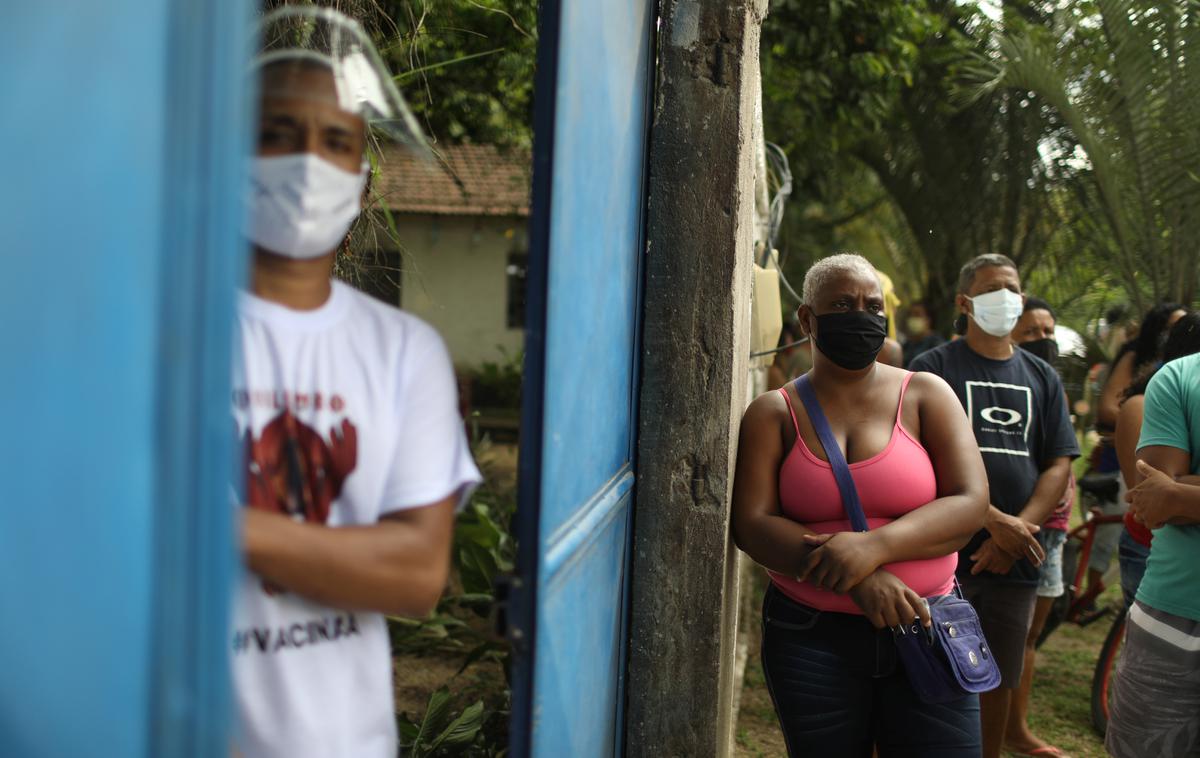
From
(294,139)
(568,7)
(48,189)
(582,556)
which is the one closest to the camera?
(48,189)

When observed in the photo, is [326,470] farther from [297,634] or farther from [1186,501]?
[1186,501]

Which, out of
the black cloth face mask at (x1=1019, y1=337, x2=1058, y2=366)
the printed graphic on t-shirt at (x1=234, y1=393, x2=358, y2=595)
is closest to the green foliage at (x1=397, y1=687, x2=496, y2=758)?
the printed graphic on t-shirt at (x1=234, y1=393, x2=358, y2=595)

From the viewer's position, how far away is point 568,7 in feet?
5.87

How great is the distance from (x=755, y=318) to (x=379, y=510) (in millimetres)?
3387

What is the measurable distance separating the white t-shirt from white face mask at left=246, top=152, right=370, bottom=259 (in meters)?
0.08

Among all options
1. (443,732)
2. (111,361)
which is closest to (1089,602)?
(443,732)

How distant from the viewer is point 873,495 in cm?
275

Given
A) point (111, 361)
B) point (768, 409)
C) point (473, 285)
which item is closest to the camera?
point (111, 361)

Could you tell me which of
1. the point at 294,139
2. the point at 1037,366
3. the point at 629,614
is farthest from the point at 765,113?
the point at 294,139

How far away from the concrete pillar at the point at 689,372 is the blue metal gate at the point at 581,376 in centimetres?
6

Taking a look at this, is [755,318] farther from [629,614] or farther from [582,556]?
[582,556]

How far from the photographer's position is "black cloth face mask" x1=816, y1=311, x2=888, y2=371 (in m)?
2.85

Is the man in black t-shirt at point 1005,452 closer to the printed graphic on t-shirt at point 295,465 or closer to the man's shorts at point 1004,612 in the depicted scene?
the man's shorts at point 1004,612

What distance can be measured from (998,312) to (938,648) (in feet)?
5.69
